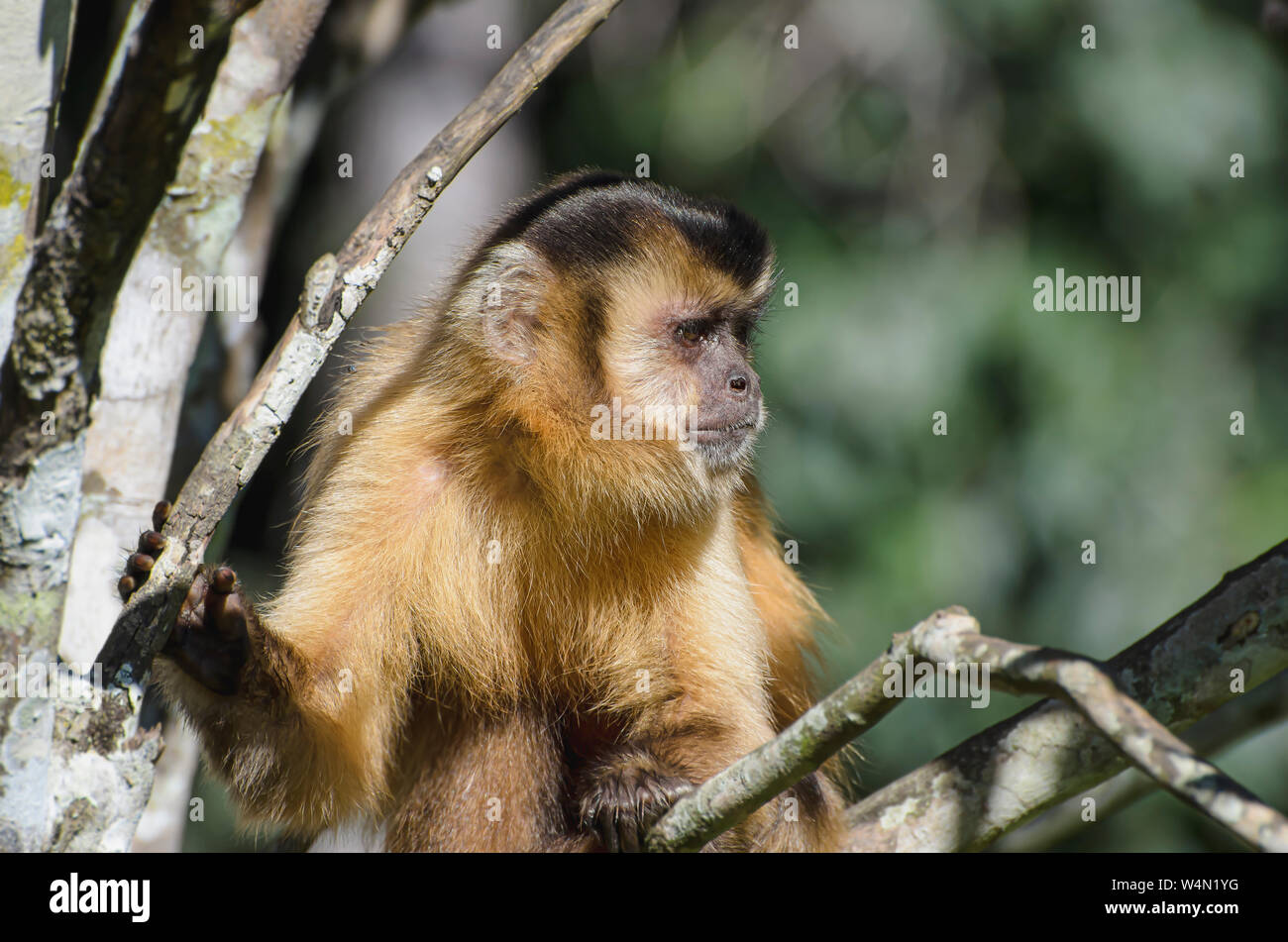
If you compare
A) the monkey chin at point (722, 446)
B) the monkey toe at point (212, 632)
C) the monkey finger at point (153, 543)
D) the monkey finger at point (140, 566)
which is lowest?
the monkey toe at point (212, 632)

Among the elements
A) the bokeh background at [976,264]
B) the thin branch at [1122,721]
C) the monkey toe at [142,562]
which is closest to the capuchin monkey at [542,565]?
the monkey toe at [142,562]

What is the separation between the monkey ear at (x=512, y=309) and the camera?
4.38 meters

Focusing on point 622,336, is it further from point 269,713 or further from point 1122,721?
point 1122,721

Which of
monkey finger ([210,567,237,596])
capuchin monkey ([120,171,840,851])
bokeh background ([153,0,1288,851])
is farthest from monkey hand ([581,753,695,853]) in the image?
bokeh background ([153,0,1288,851])

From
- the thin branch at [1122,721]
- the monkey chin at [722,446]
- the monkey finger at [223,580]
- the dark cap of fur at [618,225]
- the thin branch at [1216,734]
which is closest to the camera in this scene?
the thin branch at [1122,721]

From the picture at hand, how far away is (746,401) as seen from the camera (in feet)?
15.1

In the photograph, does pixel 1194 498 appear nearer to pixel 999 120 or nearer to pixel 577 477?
pixel 999 120

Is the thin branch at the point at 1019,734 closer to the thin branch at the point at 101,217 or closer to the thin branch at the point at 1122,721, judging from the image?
the thin branch at the point at 1122,721

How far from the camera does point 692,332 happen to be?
4738 mm

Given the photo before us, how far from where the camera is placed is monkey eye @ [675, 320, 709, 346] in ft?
15.4

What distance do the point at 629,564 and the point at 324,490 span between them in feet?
3.47

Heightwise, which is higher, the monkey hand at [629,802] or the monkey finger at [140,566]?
the monkey finger at [140,566]

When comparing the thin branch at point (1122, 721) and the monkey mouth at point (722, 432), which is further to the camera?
the monkey mouth at point (722, 432)

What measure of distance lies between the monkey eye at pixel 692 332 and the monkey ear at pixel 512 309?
1.76 feet
